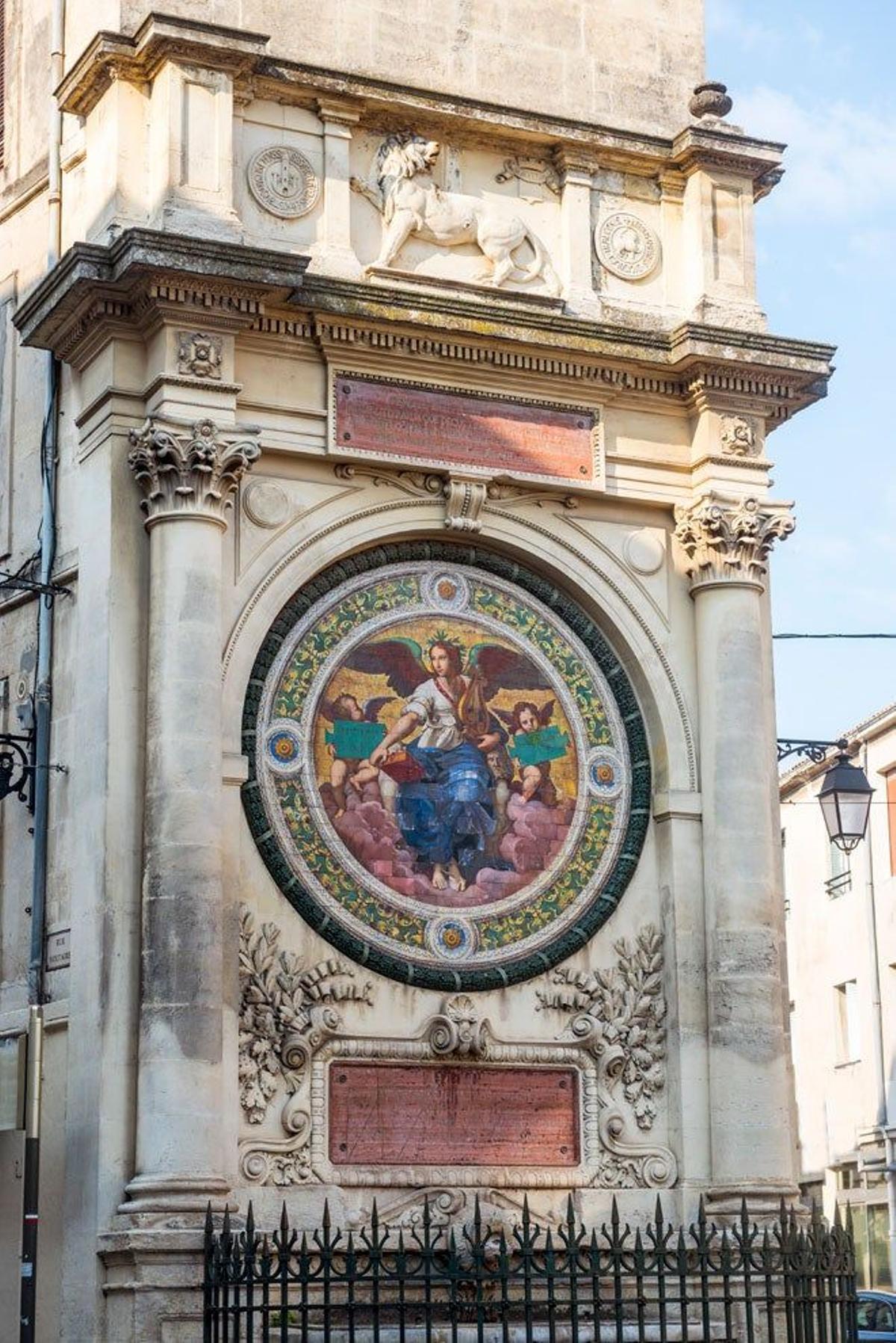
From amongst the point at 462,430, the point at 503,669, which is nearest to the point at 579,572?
the point at 503,669

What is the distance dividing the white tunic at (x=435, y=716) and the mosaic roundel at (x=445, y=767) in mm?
12

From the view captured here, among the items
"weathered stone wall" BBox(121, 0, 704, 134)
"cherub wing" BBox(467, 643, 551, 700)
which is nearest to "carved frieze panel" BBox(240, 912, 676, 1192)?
"cherub wing" BBox(467, 643, 551, 700)

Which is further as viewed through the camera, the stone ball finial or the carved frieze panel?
the stone ball finial

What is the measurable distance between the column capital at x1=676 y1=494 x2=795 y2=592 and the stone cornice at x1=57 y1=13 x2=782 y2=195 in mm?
2760

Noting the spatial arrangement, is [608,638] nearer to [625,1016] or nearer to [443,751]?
[443,751]

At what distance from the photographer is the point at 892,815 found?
34.0m

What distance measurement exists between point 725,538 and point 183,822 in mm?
4794

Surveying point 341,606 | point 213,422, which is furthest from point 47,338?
point 341,606

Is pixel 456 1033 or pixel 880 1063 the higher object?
pixel 880 1063

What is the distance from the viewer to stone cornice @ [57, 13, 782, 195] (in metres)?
16.1

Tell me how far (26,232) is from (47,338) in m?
2.00

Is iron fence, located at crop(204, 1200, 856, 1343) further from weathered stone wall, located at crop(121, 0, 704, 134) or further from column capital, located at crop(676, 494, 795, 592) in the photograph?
weathered stone wall, located at crop(121, 0, 704, 134)

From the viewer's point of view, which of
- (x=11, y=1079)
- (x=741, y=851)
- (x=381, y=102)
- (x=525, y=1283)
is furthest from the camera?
(x=381, y=102)

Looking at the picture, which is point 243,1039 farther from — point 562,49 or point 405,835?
point 562,49
